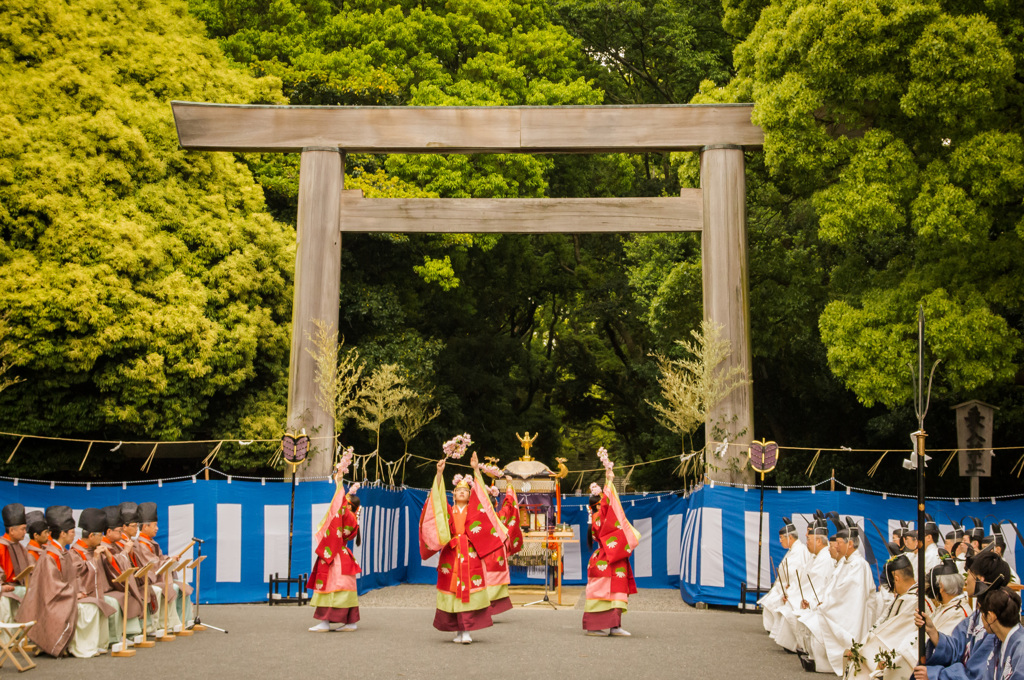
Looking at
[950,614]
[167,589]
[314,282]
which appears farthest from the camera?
[314,282]

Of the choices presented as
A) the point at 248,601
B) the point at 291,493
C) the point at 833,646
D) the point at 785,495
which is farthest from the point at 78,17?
the point at 833,646

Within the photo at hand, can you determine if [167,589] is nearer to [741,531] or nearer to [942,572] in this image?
[741,531]

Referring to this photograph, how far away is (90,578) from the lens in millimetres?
8555

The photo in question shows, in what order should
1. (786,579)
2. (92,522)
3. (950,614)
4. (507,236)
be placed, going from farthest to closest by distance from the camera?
(507,236)
(786,579)
(92,522)
(950,614)

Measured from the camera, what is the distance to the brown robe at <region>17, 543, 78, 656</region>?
813 cm

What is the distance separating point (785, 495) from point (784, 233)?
264 inches

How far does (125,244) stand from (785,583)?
10.3 meters

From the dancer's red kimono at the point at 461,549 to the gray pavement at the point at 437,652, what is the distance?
0.90 feet

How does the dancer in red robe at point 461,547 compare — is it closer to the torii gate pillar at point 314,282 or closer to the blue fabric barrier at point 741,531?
the torii gate pillar at point 314,282

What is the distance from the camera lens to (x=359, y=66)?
69.5 feet

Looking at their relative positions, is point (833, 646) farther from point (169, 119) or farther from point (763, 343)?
point (169, 119)

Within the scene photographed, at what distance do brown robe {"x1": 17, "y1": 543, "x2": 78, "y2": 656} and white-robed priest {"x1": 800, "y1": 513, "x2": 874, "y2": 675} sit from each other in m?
6.09

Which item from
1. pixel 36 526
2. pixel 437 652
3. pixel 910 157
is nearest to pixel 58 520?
pixel 36 526

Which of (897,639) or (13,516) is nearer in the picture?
(897,639)
